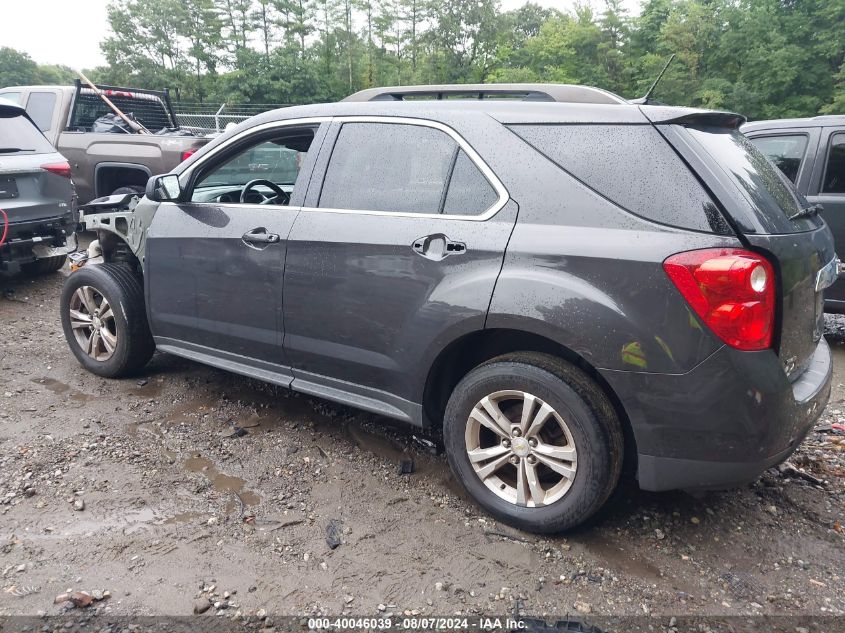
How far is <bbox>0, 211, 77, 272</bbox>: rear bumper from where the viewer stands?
19.0 feet

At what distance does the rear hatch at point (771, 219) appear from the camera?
7.66 ft

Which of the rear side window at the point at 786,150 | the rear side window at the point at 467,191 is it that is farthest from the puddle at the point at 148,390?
the rear side window at the point at 786,150

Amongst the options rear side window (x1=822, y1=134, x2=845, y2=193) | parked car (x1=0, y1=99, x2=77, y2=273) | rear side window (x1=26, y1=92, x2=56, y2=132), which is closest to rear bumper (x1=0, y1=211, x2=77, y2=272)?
parked car (x1=0, y1=99, x2=77, y2=273)

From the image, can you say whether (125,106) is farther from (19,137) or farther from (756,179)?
(756,179)

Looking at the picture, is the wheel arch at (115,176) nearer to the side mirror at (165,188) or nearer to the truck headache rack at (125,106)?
the truck headache rack at (125,106)

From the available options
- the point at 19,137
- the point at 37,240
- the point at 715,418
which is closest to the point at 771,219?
the point at 715,418

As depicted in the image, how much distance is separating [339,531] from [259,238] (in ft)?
4.98

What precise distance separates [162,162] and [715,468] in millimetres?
7270

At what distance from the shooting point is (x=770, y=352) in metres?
2.32

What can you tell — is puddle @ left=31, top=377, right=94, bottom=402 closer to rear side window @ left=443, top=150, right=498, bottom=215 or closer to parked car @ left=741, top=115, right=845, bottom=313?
rear side window @ left=443, top=150, right=498, bottom=215

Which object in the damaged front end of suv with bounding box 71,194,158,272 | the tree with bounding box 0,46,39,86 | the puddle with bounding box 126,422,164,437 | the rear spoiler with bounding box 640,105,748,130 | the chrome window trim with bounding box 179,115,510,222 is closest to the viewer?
the rear spoiler with bounding box 640,105,748,130

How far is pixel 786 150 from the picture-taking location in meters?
5.54

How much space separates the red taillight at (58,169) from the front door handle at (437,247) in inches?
193

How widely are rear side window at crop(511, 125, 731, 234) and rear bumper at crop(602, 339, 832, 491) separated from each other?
0.51 meters
